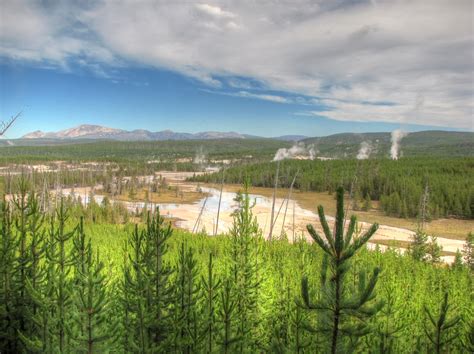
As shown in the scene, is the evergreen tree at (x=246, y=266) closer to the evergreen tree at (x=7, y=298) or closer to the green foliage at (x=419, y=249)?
the evergreen tree at (x=7, y=298)

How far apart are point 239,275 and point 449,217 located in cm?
6855

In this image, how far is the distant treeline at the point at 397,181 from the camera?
211 ft

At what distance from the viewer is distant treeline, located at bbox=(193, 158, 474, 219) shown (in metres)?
64.4

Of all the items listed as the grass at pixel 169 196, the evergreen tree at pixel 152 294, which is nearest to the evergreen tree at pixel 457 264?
the evergreen tree at pixel 152 294

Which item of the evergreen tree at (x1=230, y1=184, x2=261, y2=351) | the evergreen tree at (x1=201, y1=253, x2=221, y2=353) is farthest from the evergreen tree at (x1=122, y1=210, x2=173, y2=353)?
the evergreen tree at (x1=230, y1=184, x2=261, y2=351)

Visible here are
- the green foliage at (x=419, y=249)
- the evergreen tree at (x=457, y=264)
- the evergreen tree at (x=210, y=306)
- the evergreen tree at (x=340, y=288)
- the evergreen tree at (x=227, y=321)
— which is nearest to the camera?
the evergreen tree at (x=340, y=288)

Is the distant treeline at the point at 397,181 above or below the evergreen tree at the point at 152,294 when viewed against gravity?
below

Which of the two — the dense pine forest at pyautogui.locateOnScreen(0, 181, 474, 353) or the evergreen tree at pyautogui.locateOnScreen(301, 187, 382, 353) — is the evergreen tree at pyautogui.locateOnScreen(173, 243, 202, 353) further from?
the evergreen tree at pyautogui.locateOnScreen(301, 187, 382, 353)

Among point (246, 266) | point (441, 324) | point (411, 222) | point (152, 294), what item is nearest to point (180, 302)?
point (152, 294)

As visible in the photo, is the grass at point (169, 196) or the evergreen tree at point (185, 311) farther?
the grass at point (169, 196)

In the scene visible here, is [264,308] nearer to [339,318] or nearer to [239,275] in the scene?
[239,275]

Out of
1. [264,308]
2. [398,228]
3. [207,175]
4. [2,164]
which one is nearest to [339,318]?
[264,308]

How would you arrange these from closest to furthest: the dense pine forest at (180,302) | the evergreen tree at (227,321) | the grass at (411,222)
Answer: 1. the dense pine forest at (180,302)
2. the evergreen tree at (227,321)
3. the grass at (411,222)

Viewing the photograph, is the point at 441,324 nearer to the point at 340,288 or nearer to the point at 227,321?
the point at 340,288
